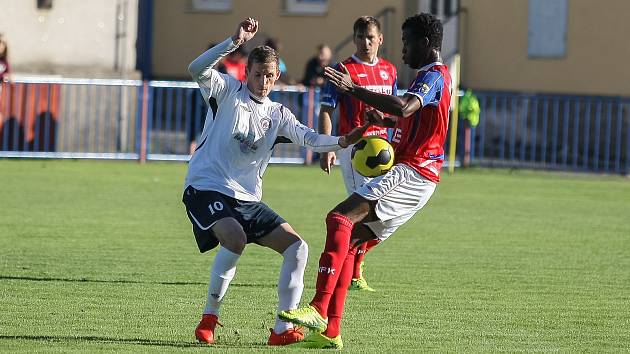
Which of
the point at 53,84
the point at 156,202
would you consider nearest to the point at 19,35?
the point at 53,84

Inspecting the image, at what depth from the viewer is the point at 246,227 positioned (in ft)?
26.6

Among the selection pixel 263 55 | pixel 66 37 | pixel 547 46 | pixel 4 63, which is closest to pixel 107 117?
pixel 4 63

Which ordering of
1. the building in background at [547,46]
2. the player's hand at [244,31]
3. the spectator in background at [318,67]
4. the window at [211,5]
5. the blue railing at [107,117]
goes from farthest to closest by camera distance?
1. the window at [211,5]
2. the building in background at [547,46]
3. the spectator in background at [318,67]
4. the blue railing at [107,117]
5. the player's hand at [244,31]

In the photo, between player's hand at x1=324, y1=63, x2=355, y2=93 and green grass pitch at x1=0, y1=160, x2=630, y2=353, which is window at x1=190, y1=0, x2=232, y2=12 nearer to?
green grass pitch at x1=0, y1=160, x2=630, y2=353

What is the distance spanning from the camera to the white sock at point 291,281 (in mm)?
8008

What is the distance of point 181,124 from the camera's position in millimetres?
24359

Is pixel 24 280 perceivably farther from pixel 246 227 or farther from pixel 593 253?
pixel 593 253

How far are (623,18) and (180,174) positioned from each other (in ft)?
38.1

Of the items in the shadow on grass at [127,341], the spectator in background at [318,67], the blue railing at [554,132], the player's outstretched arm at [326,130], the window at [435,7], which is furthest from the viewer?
the window at [435,7]

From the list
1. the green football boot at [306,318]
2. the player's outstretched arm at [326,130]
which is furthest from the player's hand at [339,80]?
the player's outstretched arm at [326,130]

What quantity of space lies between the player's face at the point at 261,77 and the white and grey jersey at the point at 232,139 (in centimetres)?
6

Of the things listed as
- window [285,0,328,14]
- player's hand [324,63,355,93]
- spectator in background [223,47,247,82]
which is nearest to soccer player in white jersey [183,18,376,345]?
player's hand [324,63,355,93]

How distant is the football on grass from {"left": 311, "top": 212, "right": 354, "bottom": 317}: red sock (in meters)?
0.48

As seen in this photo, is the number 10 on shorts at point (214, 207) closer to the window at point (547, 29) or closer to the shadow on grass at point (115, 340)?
the shadow on grass at point (115, 340)
